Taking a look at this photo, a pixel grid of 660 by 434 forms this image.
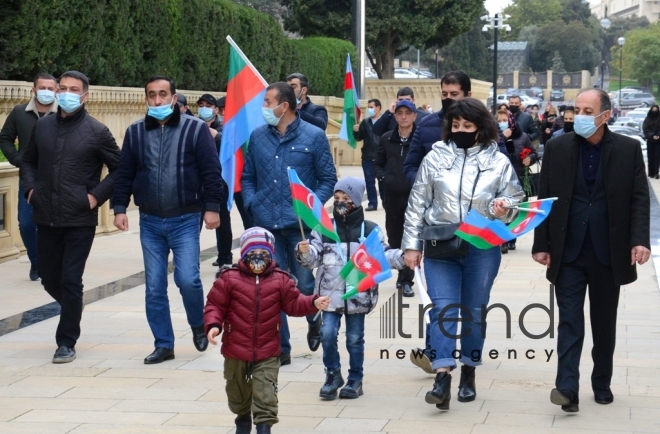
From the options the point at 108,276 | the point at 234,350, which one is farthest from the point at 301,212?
the point at 108,276

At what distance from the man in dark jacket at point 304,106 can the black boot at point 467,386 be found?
3.25m

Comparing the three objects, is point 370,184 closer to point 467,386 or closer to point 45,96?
point 45,96

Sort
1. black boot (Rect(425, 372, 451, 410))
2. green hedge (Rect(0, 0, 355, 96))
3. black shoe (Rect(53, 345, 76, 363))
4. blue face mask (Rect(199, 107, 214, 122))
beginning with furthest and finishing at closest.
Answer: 1. green hedge (Rect(0, 0, 355, 96))
2. blue face mask (Rect(199, 107, 214, 122))
3. black shoe (Rect(53, 345, 76, 363))
4. black boot (Rect(425, 372, 451, 410))

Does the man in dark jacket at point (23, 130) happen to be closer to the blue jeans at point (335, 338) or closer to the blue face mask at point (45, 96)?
the blue face mask at point (45, 96)

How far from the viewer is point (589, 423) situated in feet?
20.0

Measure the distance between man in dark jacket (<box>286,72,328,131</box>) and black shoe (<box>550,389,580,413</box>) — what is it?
12.3 feet

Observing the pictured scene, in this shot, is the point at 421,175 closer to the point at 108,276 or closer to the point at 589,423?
the point at 589,423

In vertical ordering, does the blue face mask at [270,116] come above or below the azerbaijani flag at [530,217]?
above

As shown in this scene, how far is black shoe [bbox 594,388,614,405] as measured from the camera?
6.51 m

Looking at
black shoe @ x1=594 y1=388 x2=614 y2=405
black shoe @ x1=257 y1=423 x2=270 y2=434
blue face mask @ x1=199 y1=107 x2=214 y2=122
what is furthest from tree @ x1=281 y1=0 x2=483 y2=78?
black shoe @ x1=257 y1=423 x2=270 y2=434

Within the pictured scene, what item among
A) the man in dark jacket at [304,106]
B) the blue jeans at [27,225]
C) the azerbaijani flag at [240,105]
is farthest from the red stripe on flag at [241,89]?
the blue jeans at [27,225]

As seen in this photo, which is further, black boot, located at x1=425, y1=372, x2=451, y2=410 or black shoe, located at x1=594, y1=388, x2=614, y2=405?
black shoe, located at x1=594, y1=388, x2=614, y2=405

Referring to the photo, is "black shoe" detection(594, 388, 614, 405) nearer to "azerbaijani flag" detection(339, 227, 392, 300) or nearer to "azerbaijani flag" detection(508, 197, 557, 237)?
"azerbaijani flag" detection(508, 197, 557, 237)

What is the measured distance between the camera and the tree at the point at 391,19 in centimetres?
4091
